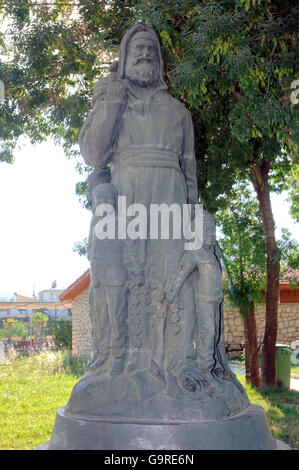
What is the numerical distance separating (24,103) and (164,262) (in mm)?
6301

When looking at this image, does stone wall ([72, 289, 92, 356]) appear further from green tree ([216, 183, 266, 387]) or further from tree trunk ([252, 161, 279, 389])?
tree trunk ([252, 161, 279, 389])

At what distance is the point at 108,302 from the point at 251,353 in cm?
826

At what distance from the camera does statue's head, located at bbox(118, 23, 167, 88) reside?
3.91 meters

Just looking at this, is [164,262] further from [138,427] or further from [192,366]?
[138,427]

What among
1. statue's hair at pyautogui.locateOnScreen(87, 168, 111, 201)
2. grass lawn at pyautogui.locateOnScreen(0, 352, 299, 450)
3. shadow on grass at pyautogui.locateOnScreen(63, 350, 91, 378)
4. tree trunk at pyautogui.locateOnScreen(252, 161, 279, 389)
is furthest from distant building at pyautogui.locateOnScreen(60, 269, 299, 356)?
statue's hair at pyautogui.locateOnScreen(87, 168, 111, 201)

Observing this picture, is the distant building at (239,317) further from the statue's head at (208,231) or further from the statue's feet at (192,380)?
the statue's feet at (192,380)

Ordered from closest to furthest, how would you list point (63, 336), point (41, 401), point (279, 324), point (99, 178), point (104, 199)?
point (104, 199) → point (99, 178) → point (41, 401) → point (279, 324) → point (63, 336)

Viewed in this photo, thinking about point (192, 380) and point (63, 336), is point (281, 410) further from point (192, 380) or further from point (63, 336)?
point (63, 336)

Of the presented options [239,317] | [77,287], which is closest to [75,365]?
[77,287]

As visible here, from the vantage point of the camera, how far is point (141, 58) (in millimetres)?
3904

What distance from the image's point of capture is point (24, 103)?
9.01 meters

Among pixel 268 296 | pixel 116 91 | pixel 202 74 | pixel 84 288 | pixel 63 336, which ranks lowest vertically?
pixel 63 336

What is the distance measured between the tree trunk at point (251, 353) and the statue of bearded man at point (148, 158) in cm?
789
